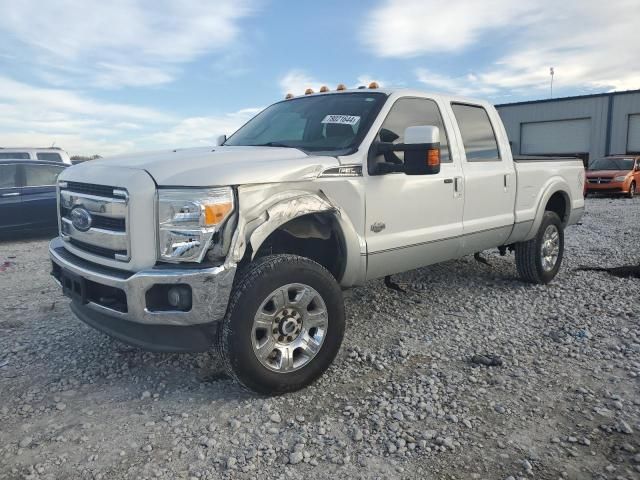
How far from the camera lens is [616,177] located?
57.1 feet

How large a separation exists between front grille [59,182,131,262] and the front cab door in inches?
64.3

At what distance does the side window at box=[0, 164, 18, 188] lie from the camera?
30.0ft

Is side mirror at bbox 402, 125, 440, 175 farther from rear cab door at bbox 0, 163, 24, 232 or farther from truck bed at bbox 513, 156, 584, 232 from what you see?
rear cab door at bbox 0, 163, 24, 232

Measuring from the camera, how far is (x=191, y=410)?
3109mm

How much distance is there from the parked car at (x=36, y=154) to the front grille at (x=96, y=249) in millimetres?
8726

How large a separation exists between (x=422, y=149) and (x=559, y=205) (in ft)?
12.0

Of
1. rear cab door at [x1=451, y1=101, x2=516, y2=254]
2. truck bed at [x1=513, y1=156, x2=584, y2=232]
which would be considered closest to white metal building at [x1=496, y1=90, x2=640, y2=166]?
truck bed at [x1=513, y1=156, x2=584, y2=232]

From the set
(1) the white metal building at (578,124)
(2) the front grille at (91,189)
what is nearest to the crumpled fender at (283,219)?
(2) the front grille at (91,189)

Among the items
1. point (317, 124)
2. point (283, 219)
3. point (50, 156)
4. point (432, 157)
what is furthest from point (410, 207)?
point (50, 156)

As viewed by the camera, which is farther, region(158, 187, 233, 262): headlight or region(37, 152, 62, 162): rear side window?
region(37, 152, 62, 162): rear side window

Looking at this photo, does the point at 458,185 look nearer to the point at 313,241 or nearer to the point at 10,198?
the point at 313,241

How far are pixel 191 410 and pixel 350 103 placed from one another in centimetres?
259

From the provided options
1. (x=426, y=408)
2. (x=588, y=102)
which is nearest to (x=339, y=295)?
(x=426, y=408)

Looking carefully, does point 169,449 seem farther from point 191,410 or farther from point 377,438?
point 377,438
